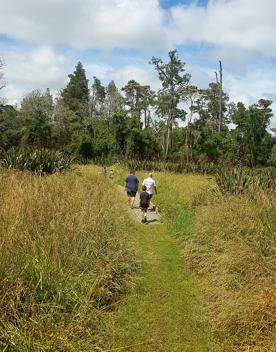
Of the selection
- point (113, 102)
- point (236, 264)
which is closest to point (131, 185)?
point (236, 264)

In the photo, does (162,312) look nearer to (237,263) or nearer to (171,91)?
(237,263)

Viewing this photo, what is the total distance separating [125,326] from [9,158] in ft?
42.2

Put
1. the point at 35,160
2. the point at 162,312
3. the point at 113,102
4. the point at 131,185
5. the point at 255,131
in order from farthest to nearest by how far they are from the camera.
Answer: the point at 113,102
the point at 255,131
the point at 35,160
the point at 131,185
the point at 162,312

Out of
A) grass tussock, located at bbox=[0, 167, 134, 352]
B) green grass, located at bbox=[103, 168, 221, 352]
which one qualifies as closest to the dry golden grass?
green grass, located at bbox=[103, 168, 221, 352]

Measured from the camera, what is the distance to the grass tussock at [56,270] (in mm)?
5203

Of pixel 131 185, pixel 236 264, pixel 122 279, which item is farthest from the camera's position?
pixel 131 185

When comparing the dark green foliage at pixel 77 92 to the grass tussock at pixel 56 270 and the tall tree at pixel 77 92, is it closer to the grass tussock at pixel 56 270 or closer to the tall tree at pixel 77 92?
the tall tree at pixel 77 92

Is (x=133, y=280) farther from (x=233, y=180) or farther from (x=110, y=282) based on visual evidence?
(x=233, y=180)

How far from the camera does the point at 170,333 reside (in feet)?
20.3

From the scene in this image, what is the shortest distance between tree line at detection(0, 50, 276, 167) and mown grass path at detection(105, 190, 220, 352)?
22.1 m

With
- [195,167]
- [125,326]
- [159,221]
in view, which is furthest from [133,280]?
[195,167]

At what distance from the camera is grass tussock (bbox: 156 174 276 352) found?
19.1ft

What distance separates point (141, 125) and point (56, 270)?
1954 inches

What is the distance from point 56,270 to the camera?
6.07 meters
